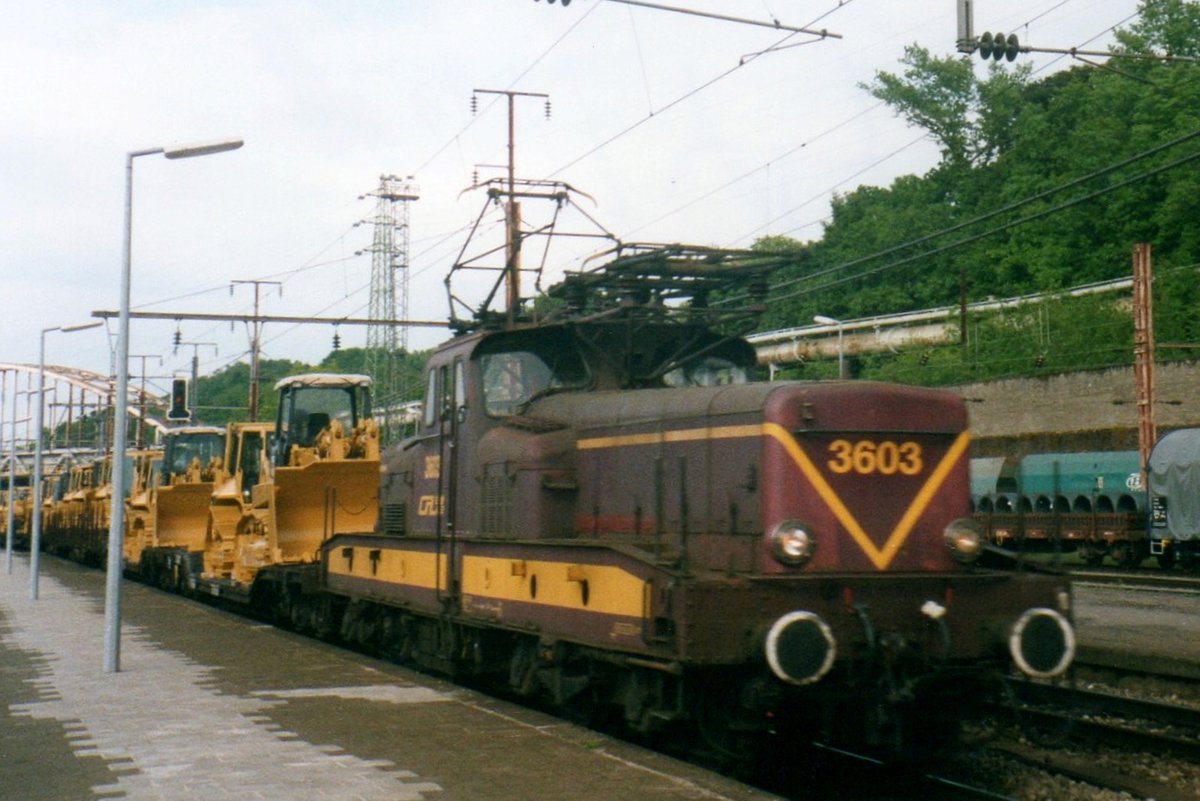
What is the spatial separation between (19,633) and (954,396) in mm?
13012

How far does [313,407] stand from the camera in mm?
21328

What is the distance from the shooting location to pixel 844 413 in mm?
8211

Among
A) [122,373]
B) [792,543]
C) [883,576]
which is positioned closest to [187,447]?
[122,373]

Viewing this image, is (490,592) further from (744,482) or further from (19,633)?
(19,633)

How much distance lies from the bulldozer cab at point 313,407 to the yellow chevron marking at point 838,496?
1303cm

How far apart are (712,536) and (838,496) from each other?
0.90 m

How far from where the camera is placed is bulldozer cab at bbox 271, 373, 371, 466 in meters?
20.9

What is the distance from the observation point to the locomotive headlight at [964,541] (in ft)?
27.8

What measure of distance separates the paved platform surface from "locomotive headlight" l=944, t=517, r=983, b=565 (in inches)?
89.1

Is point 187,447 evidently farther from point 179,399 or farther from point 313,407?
point 313,407

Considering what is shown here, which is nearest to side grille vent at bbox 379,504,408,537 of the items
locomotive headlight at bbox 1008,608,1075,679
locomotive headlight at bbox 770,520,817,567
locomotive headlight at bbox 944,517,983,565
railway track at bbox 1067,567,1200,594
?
locomotive headlight at bbox 770,520,817,567

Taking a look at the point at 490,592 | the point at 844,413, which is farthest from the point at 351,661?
the point at 844,413

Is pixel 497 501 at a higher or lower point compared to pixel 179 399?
lower

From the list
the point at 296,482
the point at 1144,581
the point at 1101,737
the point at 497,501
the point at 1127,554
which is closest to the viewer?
the point at 1101,737
